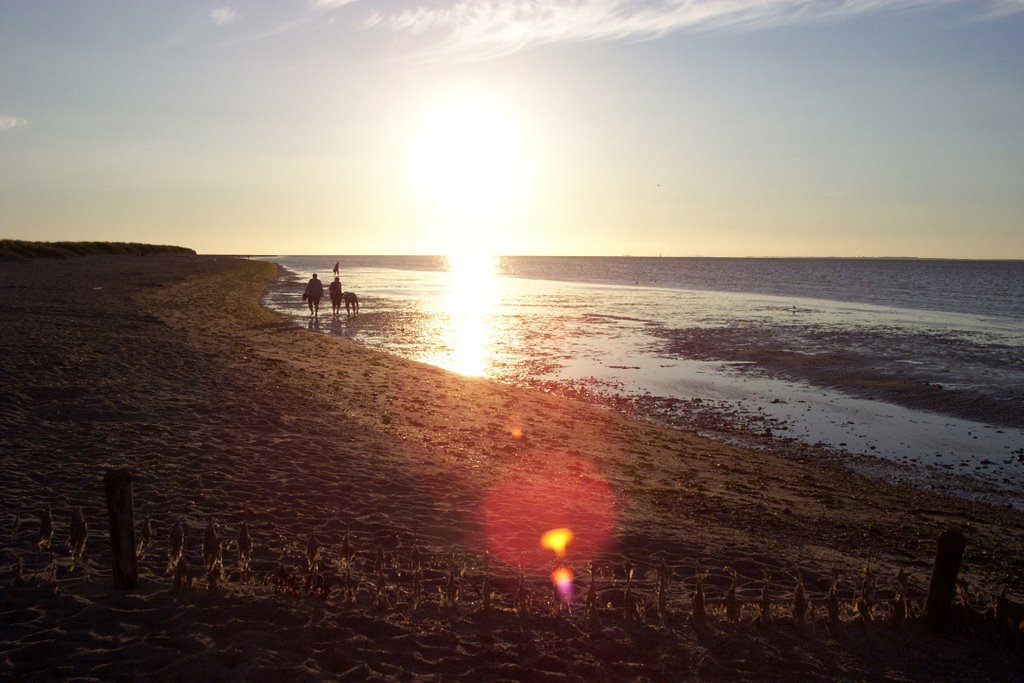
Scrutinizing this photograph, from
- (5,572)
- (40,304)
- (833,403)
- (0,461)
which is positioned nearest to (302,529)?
(5,572)

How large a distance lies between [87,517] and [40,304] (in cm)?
2468

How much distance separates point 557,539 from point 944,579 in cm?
412

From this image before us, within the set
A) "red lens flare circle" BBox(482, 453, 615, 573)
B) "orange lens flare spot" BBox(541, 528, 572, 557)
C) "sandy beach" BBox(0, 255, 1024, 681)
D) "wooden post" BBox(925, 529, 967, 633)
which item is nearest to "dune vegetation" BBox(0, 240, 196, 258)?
"sandy beach" BBox(0, 255, 1024, 681)

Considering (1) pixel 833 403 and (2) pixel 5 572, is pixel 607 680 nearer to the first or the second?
(2) pixel 5 572

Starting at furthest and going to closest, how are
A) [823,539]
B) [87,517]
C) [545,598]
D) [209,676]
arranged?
[823,539] → [87,517] → [545,598] → [209,676]

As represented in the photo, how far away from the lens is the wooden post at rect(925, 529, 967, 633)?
21.1 ft

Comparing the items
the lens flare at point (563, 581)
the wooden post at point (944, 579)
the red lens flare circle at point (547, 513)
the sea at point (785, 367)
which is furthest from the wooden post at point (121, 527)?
the sea at point (785, 367)

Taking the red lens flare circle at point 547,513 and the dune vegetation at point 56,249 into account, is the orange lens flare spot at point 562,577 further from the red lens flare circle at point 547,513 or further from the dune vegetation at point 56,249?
the dune vegetation at point 56,249

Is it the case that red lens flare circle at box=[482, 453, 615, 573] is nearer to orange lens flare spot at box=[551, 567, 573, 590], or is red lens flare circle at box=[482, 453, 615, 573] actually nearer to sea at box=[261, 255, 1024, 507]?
orange lens flare spot at box=[551, 567, 573, 590]

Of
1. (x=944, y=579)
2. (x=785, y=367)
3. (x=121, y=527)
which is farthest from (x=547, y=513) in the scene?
(x=785, y=367)

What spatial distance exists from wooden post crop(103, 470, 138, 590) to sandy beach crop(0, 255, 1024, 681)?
0.49 ft

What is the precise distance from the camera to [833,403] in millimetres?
18688

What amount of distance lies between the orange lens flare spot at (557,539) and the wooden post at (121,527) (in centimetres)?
447

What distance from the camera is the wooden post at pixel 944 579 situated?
6.42 metres
